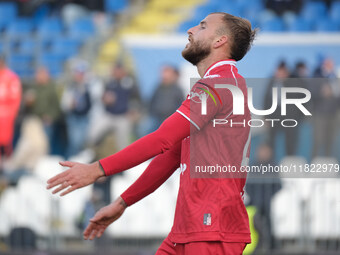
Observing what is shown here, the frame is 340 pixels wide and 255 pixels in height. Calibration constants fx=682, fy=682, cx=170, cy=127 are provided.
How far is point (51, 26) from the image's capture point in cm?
1438

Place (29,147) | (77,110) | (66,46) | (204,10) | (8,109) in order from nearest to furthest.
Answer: (29,147)
(77,110)
(8,109)
(66,46)
(204,10)

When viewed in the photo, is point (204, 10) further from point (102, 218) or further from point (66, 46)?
point (102, 218)

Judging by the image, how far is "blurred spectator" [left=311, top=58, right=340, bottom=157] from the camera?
9.70 metres

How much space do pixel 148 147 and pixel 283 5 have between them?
10.7 metres

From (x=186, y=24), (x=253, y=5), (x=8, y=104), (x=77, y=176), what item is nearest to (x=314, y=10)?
(x=253, y=5)

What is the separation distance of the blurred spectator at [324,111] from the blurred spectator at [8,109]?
4905mm

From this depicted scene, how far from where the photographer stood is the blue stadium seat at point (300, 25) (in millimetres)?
13555

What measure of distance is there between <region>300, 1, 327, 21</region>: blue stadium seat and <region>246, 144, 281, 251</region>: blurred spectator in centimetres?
545

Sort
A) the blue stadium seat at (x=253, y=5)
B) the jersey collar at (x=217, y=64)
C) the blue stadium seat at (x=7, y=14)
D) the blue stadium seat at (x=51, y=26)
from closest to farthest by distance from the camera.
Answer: the jersey collar at (x=217, y=64) → the blue stadium seat at (x=253, y=5) → the blue stadium seat at (x=51, y=26) → the blue stadium seat at (x=7, y=14)

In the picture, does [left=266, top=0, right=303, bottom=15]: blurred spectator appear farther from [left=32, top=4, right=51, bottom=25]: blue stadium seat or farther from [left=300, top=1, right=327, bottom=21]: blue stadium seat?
[left=32, top=4, right=51, bottom=25]: blue stadium seat

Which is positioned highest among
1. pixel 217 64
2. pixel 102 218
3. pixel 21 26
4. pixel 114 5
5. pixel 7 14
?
pixel 114 5

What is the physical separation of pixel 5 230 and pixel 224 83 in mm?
6427

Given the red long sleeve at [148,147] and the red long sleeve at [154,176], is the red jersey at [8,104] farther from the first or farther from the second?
the red long sleeve at [148,147]

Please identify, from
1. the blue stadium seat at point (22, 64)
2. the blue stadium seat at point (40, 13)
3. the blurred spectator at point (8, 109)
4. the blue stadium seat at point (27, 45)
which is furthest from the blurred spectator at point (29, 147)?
the blue stadium seat at point (40, 13)
